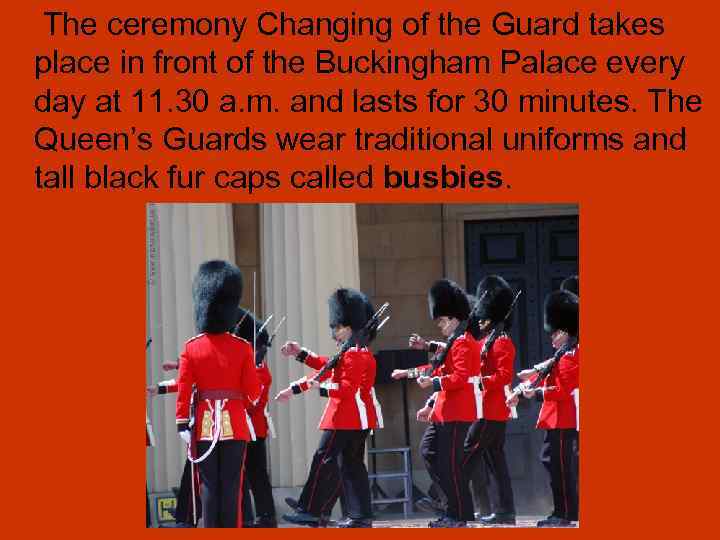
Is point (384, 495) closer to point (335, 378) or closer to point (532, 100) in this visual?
point (335, 378)

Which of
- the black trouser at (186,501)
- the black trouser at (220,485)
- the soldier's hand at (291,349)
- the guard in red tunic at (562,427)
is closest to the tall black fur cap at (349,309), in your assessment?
the soldier's hand at (291,349)

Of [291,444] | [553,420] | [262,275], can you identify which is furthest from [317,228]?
[553,420]

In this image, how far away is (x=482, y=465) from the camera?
14.7m

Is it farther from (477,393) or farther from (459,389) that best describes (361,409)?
(477,393)

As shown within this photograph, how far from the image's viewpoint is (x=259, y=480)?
13.9 m

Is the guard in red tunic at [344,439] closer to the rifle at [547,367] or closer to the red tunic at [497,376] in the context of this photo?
the red tunic at [497,376]

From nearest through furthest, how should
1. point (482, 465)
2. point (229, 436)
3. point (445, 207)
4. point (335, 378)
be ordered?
point (229, 436) → point (335, 378) → point (482, 465) → point (445, 207)

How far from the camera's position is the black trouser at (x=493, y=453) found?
45.5 ft

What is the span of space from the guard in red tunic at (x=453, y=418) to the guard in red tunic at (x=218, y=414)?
5.94ft

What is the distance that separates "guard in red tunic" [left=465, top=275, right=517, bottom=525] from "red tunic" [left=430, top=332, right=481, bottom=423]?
7.7 inches

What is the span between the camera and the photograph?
1238cm

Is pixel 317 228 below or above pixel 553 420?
above

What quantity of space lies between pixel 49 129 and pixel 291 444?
155 inches

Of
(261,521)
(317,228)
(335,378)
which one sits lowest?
(261,521)
